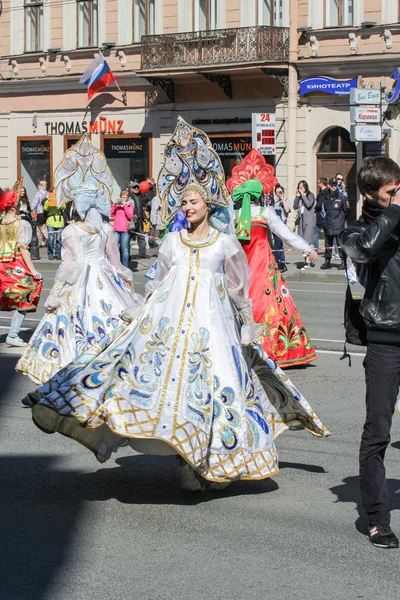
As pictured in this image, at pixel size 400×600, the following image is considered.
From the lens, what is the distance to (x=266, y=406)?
663cm

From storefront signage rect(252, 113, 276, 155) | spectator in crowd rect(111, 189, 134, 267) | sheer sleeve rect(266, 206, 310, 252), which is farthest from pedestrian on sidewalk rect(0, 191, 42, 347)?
storefront signage rect(252, 113, 276, 155)

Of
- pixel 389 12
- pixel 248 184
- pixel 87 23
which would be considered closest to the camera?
pixel 248 184

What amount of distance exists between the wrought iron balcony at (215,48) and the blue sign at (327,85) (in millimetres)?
901

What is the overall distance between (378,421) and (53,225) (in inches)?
806

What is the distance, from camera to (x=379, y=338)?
17.7ft

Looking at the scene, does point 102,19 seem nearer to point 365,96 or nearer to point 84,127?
point 84,127

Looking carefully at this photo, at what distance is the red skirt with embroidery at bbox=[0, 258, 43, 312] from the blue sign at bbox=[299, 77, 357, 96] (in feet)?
57.8

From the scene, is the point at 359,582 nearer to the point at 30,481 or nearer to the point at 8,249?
the point at 30,481

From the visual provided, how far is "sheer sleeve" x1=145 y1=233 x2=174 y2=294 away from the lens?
264 inches

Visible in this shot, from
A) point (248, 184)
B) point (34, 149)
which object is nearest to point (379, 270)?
point (248, 184)

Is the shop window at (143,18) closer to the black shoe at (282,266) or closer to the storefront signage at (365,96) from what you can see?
the black shoe at (282,266)

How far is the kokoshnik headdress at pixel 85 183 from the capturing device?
32.5ft

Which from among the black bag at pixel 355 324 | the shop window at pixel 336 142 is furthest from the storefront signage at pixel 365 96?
the black bag at pixel 355 324

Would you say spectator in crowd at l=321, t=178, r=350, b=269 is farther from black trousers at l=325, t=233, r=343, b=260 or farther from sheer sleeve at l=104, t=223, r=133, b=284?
sheer sleeve at l=104, t=223, r=133, b=284
